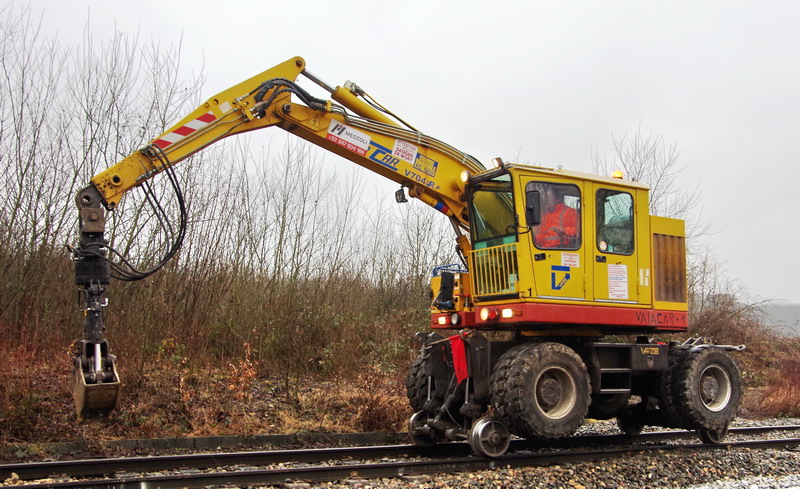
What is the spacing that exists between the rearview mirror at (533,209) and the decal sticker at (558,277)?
0.57m

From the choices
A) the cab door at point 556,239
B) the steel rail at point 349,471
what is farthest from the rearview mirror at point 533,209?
the steel rail at point 349,471

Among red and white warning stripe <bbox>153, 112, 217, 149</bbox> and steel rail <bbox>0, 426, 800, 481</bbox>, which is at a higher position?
red and white warning stripe <bbox>153, 112, 217, 149</bbox>

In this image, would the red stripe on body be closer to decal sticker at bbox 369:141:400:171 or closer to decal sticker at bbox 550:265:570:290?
decal sticker at bbox 369:141:400:171

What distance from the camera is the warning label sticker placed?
773 centimetres

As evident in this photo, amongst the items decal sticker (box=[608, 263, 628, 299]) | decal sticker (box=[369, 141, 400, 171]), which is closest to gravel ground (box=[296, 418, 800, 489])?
decal sticker (box=[608, 263, 628, 299])

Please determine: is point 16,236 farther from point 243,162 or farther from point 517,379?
point 517,379

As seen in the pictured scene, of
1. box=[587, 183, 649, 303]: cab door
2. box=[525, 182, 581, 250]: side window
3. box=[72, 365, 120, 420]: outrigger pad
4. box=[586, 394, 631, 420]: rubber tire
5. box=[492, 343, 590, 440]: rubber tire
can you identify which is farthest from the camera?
box=[586, 394, 631, 420]: rubber tire

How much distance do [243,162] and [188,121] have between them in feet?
20.0

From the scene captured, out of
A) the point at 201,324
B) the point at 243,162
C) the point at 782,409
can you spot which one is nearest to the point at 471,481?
the point at 201,324

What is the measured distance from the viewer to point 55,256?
34.0 ft

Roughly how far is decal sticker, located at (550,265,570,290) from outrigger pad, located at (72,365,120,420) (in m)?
4.69

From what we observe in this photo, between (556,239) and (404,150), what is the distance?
6.89 feet

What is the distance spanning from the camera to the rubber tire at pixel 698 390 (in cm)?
849

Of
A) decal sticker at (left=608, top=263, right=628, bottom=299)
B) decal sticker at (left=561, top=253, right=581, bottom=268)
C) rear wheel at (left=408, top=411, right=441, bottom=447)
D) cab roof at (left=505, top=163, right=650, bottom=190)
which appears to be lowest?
rear wheel at (left=408, top=411, right=441, bottom=447)
